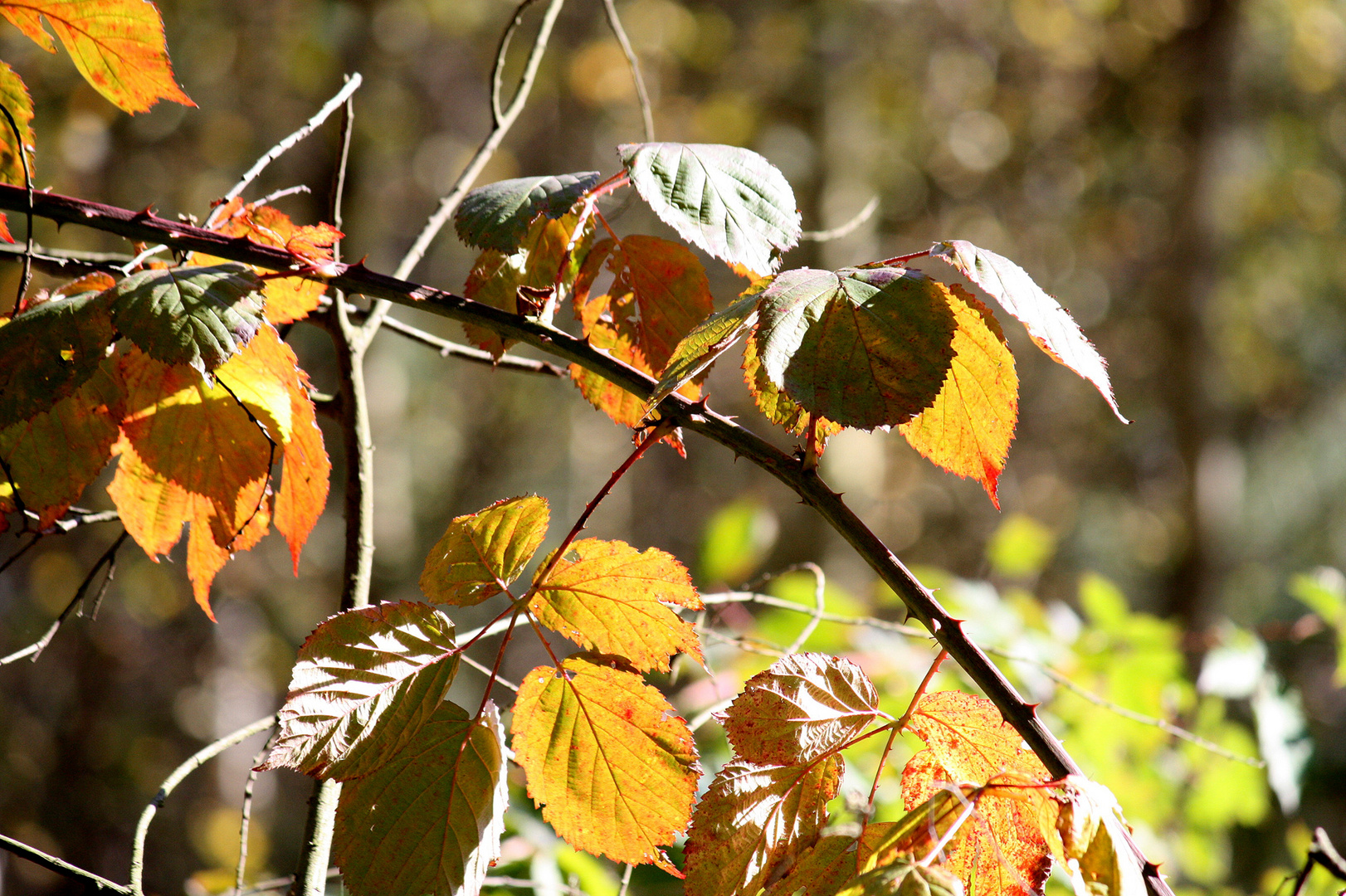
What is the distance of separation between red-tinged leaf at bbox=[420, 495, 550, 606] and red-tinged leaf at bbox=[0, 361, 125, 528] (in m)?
0.20

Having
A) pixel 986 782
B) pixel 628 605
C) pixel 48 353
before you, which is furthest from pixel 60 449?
pixel 986 782

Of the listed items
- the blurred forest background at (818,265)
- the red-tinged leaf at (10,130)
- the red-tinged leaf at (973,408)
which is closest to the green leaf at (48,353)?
the red-tinged leaf at (10,130)

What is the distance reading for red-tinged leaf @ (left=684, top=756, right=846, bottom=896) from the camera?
1.47 feet

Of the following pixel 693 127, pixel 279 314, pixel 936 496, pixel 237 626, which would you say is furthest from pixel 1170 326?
pixel 237 626

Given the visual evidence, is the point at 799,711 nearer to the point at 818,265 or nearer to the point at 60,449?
the point at 60,449

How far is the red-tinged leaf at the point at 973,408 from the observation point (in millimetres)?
478

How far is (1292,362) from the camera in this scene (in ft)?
21.4

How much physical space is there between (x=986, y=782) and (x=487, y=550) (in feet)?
0.97

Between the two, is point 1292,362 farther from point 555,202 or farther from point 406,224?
point 555,202

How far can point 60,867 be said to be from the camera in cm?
47

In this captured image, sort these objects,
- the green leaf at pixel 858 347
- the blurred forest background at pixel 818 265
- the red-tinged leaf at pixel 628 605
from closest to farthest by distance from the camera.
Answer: the green leaf at pixel 858 347 → the red-tinged leaf at pixel 628 605 → the blurred forest background at pixel 818 265

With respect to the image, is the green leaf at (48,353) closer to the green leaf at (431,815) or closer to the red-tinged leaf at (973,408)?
the green leaf at (431,815)

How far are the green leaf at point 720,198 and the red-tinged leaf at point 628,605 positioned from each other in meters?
0.17

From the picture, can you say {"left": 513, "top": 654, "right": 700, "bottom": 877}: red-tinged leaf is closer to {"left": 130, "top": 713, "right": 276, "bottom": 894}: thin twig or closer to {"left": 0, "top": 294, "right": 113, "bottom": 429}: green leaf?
{"left": 130, "top": 713, "right": 276, "bottom": 894}: thin twig
